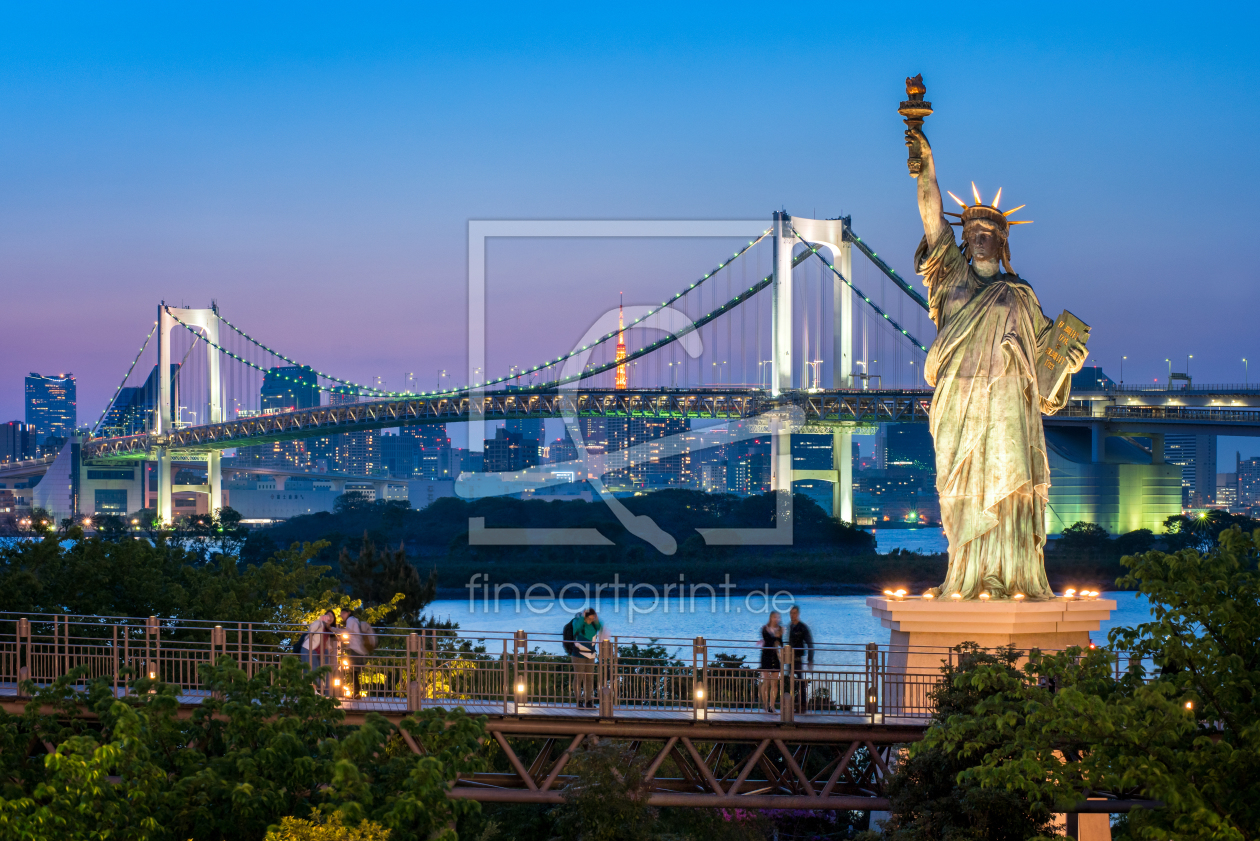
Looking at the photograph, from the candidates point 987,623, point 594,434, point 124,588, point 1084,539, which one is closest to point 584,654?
point 987,623

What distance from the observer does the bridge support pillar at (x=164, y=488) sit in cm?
6744

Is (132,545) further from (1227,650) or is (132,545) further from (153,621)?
(1227,650)

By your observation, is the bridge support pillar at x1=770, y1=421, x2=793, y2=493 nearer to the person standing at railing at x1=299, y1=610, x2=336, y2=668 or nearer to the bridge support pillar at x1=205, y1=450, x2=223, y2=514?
the bridge support pillar at x1=205, y1=450, x2=223, y2=514

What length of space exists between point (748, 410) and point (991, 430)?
40355mm

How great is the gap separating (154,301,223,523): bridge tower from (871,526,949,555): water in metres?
36.3

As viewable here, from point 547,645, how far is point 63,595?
1462cm

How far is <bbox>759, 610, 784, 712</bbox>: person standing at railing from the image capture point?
40.5ft

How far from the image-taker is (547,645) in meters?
32.2

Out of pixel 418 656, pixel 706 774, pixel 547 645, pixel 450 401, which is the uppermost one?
pixel 450 401

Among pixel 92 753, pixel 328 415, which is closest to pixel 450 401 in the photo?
pixel 328 415

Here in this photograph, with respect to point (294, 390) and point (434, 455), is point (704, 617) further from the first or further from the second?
point (434, 455)

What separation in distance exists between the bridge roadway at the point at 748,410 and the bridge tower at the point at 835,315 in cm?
432

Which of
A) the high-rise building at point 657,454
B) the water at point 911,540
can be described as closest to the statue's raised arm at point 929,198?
the high-rise building at point 657,454

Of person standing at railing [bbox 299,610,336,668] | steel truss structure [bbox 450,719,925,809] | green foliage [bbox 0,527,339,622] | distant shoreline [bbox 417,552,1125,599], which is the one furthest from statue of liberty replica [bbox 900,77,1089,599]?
distant shoreline [bbox 417,552,1125,599]
